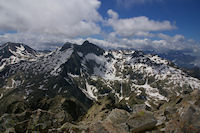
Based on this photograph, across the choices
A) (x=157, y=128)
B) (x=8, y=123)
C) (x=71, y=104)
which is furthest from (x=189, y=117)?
(x=71, y=104)

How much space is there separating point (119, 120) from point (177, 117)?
9053 millimetres

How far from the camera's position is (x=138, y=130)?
17141 millimetres

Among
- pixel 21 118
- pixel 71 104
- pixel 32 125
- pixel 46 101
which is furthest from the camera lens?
pixel 46 101

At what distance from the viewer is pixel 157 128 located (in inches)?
650

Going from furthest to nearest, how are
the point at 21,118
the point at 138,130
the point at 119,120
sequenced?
the point at 21,118 → the point at 119,120 → the point at 138,130

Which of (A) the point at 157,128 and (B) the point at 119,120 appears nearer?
(A) the point at 157,128

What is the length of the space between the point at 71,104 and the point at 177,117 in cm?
9784

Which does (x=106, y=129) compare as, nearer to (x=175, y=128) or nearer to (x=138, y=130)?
(x=138, y=130)

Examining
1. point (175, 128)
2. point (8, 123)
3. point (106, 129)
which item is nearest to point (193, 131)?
point (175, 128)

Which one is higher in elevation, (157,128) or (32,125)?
(157,128)

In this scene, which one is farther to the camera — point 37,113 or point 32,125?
point 37,113

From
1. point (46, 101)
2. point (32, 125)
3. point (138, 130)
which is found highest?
point (138, 130)

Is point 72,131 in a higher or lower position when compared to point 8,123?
higher

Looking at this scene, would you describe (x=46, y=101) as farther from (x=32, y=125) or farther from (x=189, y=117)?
(x=189, y=117)
